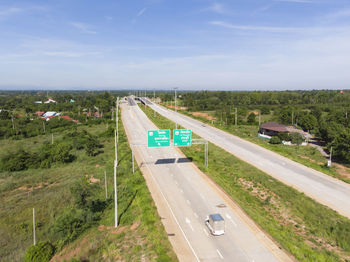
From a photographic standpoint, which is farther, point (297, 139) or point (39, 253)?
point (297, 139)

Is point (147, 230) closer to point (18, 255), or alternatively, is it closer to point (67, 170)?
point (18, 255)

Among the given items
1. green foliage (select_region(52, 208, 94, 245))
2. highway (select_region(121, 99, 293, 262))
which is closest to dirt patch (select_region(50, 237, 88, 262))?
green foliage (select_region(52, 208, 94, 245))

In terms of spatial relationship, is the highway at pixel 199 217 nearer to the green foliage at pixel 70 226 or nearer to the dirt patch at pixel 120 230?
the dirt patch at pixel 120 230

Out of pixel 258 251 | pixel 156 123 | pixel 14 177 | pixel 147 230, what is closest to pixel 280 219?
pixel 258 251

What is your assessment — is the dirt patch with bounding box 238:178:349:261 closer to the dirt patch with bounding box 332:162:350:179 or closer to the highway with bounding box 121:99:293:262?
the highway with bounding box 121:99:293:262

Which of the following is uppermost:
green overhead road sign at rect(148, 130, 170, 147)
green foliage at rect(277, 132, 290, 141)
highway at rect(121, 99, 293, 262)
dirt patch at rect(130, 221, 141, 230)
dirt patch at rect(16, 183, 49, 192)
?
green overhead road sign at rect(148, 130, 170, 147)

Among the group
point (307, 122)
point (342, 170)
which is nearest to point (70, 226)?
point (342, 170)

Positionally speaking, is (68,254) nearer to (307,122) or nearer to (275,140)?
(275,140)
